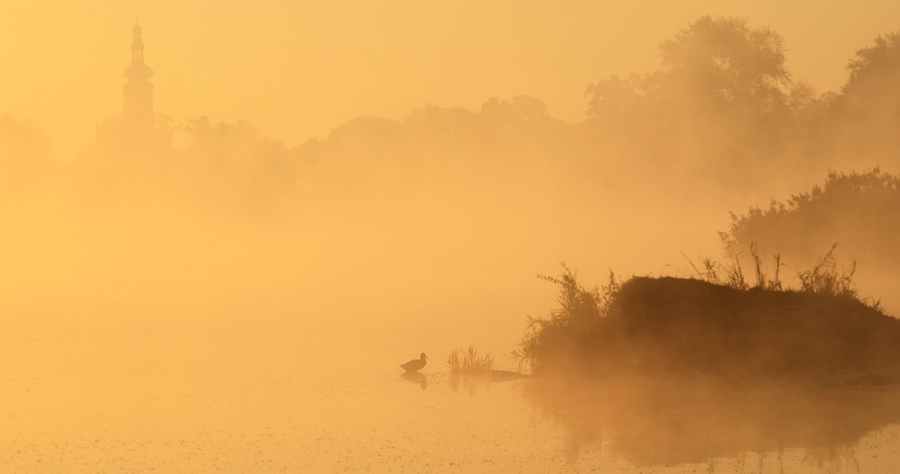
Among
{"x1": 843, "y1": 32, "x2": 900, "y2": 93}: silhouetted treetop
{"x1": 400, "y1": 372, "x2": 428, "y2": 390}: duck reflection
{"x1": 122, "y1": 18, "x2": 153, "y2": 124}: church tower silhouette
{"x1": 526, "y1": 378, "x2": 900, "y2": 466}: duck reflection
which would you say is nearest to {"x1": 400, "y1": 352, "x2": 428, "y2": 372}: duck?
{"x1": 400, "y1": 372, "x2": 428, "y2": 390}: duck reflection

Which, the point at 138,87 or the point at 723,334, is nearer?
the point at 723,334

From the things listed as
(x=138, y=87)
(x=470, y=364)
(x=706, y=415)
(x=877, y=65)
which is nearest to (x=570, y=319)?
(x=470, y=364)

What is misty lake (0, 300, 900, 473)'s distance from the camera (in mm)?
13336

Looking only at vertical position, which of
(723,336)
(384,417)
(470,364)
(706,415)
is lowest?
(706,415)

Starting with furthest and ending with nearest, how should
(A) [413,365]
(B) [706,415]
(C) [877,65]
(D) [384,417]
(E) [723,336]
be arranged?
1. (C) [877,65]
2. (A) [413,365]
3. (E) [723,336]
4. (D) [384,417]
5. (B) [706,415]

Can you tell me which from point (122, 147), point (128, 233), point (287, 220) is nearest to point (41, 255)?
point (128, 233)

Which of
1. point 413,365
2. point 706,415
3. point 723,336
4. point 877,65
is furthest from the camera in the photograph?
point 877,65

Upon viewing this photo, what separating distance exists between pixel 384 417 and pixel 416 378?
349cm

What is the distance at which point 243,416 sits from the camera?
1647 centimetres

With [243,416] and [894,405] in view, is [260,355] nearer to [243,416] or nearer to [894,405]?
[243,416]

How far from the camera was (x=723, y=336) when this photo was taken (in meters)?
18.8

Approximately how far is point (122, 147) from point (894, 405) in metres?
101

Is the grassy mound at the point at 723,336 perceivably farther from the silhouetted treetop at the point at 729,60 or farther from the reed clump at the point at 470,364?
the silhouetted treetop at the point at 729,60

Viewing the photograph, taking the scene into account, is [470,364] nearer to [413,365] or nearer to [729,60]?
[413,365]
